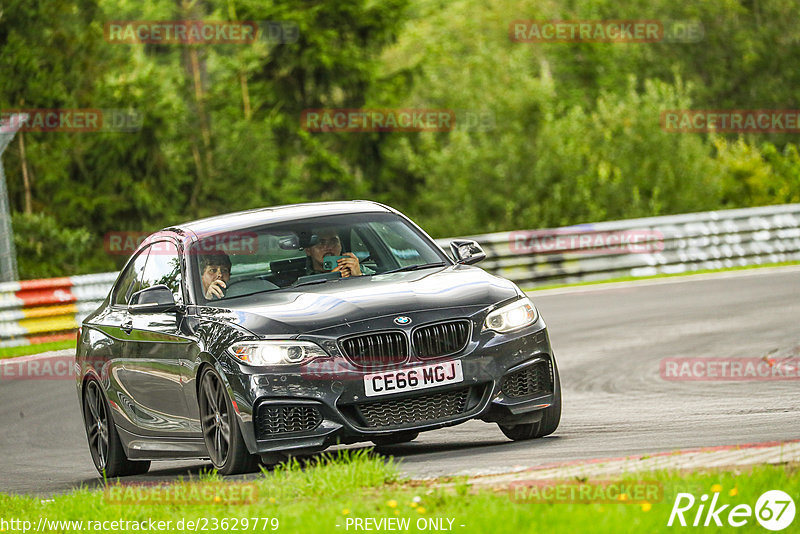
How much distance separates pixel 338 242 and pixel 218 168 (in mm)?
34698

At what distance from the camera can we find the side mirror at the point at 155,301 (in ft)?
29.3


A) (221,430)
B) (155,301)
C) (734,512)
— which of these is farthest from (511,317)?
(734,512)

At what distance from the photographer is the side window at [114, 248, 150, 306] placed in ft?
33.7

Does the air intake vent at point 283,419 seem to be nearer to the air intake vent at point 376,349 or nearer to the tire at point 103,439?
the air intake vent at point 376,349

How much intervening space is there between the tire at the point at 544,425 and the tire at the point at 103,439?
2.92m

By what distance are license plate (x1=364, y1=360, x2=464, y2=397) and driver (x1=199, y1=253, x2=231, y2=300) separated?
1.48 meters

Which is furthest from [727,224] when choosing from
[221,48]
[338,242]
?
[221,48]

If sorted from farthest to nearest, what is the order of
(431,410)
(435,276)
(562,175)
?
1. (562,175)
2. (435,276)
3. (431,410)

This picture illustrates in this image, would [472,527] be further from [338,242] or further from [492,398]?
[338,242]

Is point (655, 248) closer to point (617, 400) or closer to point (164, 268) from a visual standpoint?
point (617, 400)

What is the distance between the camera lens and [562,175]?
126 feet

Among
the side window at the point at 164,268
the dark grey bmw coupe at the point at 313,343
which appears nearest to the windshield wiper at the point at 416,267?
the dark grey bmw coupe at the point at 313,343

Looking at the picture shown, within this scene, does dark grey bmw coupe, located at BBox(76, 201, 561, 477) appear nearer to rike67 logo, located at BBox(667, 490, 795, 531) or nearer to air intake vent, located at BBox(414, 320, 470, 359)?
air intake vent, located at BBox(414, 320, 470, 359)

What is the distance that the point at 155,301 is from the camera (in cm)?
893
